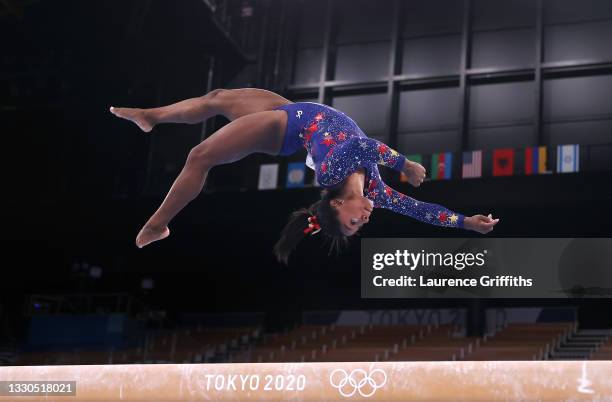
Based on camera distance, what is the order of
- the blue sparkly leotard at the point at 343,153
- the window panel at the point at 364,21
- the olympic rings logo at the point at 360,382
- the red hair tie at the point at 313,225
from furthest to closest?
the window panel at the point at 364,21, the red hair tie at the point at 313,225, the olympic rings logo at the point at 360,382, the blue sparkly leotard at the point at 343,153

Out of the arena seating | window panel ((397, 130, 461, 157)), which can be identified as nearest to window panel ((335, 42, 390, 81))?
window panel ((397, 130, 461, 157))

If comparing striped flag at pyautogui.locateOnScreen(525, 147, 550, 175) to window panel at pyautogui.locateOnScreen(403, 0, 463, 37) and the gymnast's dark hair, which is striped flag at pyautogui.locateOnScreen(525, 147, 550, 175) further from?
the gymnast's dark hair

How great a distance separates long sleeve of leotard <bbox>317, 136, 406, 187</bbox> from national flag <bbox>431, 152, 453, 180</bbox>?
4.94m

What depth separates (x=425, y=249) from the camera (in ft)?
23.2

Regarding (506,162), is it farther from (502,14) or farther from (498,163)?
(502,14)

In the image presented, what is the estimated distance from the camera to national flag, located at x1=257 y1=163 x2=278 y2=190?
10.7 metres

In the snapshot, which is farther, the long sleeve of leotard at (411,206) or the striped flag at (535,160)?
the striped flag at (535,160)

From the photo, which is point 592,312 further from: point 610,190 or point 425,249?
point 425,249

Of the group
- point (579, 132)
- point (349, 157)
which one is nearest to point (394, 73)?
point (579, 132)

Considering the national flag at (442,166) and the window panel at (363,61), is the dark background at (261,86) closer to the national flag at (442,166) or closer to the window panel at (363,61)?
the window panel at (363,61)

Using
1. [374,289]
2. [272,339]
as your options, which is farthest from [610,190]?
[272,339]

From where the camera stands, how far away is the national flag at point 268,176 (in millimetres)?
10656

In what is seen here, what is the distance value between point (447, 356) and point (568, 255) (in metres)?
3.18

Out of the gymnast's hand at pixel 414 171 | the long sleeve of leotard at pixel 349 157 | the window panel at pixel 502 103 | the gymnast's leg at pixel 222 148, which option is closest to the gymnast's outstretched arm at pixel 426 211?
the gymnast's hand at pixel 414 171
